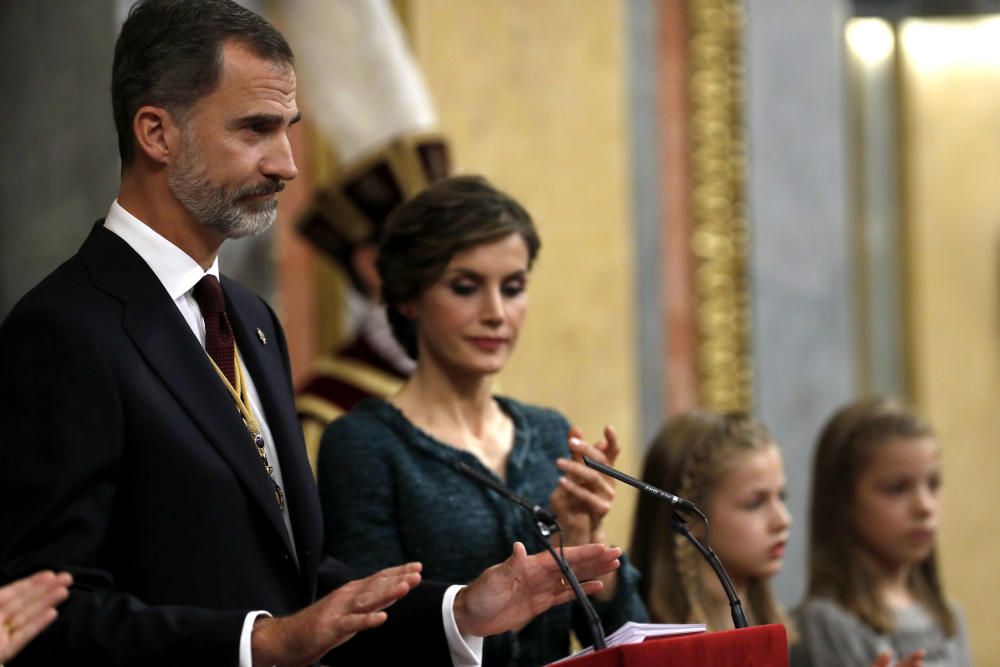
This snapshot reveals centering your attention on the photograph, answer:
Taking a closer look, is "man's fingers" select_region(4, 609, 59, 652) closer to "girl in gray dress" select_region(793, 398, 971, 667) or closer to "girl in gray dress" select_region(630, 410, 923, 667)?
"girl in gray dress" select_region(630, 410, 923, 667)

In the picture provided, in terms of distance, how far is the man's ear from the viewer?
256 cm

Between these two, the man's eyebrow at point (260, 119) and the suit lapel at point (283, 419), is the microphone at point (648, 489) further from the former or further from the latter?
the man's eyebrow at point (260, 119)

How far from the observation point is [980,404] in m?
7.16

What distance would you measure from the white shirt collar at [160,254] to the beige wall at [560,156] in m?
3.19

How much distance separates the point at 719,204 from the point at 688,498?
9.12ft

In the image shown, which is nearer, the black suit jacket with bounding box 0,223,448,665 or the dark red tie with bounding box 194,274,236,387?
the black suit jacket with bounding box 0,223,448,665

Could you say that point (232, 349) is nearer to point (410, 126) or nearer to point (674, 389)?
point (410, 126)

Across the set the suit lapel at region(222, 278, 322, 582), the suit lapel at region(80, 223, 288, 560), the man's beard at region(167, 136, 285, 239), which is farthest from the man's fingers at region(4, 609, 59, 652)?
the man's beard at region(167, 136, 285, 239)

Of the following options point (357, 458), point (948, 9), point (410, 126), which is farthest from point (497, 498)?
point (948, 9)

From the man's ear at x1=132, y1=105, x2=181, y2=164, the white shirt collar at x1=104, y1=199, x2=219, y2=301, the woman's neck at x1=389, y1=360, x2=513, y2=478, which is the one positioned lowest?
the woman's neck at x1=389, y1=360, x2=513, y2=478

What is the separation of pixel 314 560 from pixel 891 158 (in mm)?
4945

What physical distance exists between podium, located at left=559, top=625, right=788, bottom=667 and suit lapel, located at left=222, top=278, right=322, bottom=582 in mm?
477

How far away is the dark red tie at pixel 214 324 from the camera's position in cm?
265

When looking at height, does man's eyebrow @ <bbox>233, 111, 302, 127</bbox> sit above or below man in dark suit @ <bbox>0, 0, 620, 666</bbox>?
above
